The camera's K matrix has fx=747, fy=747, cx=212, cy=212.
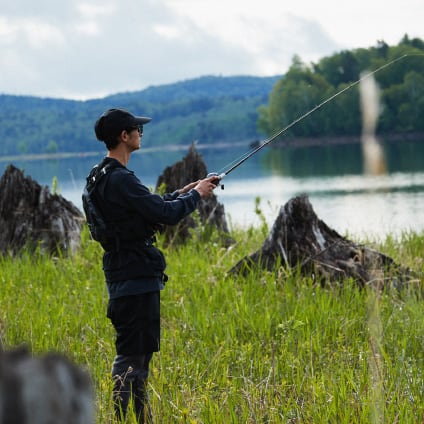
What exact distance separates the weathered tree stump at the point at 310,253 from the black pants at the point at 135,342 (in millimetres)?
3085

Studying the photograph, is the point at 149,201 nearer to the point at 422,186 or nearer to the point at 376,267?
the point at 376,267

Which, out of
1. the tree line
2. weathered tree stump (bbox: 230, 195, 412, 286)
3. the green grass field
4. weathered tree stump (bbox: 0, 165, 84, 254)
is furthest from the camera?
the tree line

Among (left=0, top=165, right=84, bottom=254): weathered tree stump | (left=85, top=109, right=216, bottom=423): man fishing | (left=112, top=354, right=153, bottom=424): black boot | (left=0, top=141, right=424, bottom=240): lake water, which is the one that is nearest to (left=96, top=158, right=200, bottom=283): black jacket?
(left=85, top=109, right=216, bottom=423): man fishing

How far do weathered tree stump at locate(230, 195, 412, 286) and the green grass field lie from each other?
21cm

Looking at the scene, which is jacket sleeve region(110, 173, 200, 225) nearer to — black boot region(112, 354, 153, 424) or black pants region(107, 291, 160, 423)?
black pants region(107, 291, 160, 423)

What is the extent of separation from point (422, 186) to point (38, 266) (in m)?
26.7

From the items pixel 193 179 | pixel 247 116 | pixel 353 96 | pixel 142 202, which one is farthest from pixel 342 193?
pixel 247 116

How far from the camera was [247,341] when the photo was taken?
5.17 metres

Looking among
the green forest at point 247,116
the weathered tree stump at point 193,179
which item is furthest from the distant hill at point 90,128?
the weathered tree stump at point 193,179

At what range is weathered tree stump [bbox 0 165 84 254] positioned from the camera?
361 inches

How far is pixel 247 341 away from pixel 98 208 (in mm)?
1867

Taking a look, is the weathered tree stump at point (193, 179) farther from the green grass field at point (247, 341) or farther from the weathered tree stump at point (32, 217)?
the green grass field at point (247, 341)

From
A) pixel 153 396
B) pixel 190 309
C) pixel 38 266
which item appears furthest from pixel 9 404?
pixel 38 266

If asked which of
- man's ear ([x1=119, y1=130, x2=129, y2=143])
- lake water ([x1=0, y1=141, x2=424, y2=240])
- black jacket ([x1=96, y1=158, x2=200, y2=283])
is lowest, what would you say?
lake water ([x1=0, y1=141, x2=424, y2=240])
